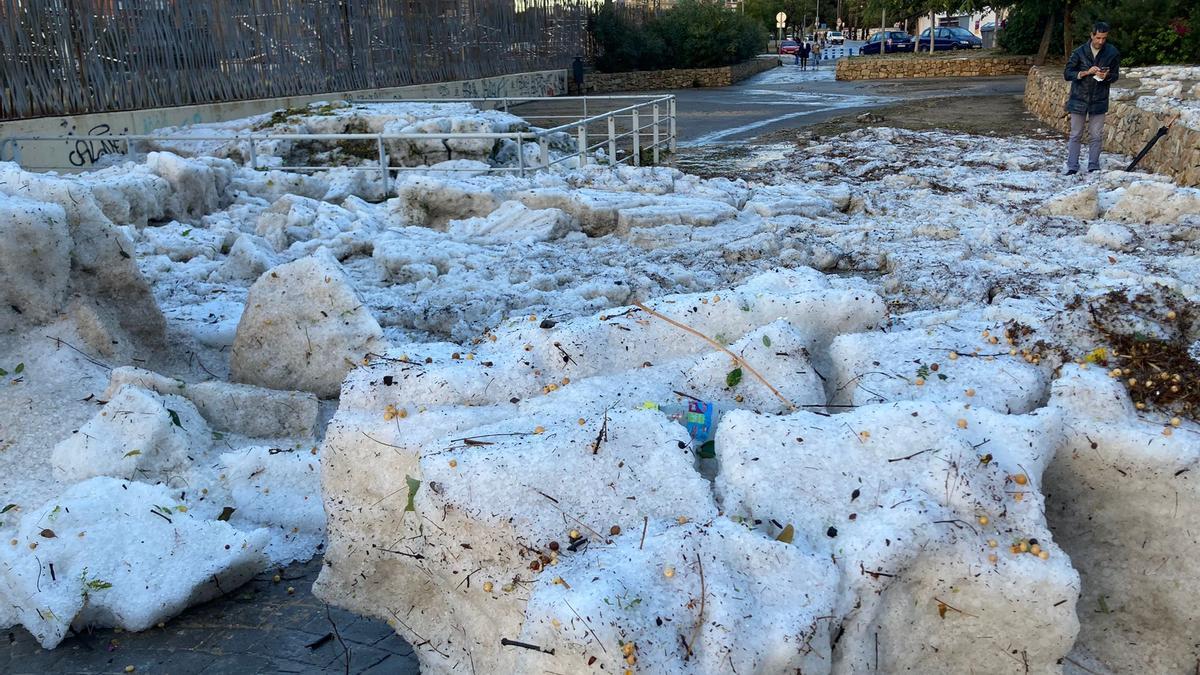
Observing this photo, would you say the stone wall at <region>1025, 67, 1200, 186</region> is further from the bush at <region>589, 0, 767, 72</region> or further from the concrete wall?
the bush at <region>589, 0, 767, 72</region>

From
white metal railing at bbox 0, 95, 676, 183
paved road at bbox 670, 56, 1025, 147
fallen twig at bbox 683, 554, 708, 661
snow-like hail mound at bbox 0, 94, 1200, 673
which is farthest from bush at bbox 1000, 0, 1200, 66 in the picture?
fallen twig at bbox 683, 554, 708, 661

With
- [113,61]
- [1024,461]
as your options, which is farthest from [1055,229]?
[113,61]

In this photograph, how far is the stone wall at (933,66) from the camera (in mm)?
30719

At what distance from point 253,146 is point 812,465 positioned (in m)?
9.98

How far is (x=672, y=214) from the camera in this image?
8477 millimetres

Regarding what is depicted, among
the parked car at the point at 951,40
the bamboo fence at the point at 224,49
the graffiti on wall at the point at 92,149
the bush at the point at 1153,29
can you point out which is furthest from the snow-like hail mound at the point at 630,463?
the parked car at the point at 951,40

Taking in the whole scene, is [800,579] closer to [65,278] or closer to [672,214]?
[65,278]

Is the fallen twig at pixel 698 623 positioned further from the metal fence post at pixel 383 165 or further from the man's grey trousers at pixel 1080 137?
the man's grey trousers at pixel 1080 137

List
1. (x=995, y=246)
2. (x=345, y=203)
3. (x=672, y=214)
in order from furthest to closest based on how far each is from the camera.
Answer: (x=345, y=203) < (x=672, y=214) < (x=995, y=246)

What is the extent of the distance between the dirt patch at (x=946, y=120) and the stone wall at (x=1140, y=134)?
Result: 0.40m

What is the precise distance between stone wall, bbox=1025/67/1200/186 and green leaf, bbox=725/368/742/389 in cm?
828

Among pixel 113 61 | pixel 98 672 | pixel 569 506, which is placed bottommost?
pixel 98 672

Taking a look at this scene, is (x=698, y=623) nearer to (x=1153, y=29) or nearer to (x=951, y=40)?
(x=1153, y=29)

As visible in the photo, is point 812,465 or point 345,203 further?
point 345,203
